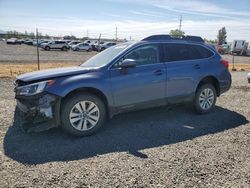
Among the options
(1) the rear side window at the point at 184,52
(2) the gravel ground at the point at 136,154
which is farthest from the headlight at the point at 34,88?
(1) the rear side window at the point at 184,52

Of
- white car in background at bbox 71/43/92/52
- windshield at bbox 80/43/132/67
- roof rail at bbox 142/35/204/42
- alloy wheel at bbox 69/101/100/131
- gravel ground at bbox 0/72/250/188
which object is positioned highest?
roof rail at bbox 142/35/204/42

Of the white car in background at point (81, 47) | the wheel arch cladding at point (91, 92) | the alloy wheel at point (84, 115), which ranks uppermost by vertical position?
the white car in background at point (81, 47)

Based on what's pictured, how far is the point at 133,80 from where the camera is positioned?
5465 millimetres

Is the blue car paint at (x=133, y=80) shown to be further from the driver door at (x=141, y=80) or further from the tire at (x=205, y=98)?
the tire at (x=205, y=98)

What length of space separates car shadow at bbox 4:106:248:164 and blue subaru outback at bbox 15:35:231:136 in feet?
0.83

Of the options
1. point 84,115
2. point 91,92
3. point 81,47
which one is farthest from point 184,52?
point 81,47

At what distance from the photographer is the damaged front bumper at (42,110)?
473 centimetres

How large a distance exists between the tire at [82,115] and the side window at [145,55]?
3.79 ft

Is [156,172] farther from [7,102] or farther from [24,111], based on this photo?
[7,102]

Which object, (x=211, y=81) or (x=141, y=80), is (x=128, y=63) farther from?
(x=211, y=81)

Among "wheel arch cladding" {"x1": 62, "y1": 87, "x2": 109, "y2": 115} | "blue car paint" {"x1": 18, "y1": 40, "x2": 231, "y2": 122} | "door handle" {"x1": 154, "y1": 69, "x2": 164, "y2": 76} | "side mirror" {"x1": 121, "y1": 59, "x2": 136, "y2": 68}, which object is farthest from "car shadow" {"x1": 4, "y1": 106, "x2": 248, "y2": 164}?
"side mirror" {"x1": 121, "y1": 59, "x2": 136, "y2": 68}

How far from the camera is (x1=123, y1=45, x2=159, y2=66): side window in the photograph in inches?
223

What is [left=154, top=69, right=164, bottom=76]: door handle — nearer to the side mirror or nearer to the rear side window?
the rear side window

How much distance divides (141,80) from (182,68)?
1.17 meters
